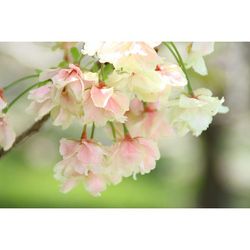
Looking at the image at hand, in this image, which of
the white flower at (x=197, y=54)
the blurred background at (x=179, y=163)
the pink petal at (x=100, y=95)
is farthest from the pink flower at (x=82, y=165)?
the blurred background at (x=179, y=163)

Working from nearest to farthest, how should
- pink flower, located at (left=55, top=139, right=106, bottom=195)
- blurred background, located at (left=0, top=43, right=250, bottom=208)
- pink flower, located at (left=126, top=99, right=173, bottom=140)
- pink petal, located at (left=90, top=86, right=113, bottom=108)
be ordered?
pink petal, located at (left=90, top=86, right=113, bottom=108), pink flower, located at (left=55, top=139, right=106, bottom=195), pink flower, located at (left=126, top=99, right=173, bottom=140), blurred background, located at (left=0, top=43, right=250, bottom=208)

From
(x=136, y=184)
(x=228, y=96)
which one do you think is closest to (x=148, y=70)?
(x=228, y=96)

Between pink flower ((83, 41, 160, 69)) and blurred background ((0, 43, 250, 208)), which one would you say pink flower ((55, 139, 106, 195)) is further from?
blurred background ((0, 43, 250, 208))

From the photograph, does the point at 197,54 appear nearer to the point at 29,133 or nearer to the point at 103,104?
the point at 103,104

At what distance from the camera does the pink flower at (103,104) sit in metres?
0.96

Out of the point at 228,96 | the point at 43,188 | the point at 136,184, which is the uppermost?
the point at 228,96

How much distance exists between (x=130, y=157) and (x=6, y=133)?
0.21 m

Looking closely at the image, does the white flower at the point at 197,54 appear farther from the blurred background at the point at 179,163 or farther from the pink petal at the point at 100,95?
the blurred background at the point at 179,163

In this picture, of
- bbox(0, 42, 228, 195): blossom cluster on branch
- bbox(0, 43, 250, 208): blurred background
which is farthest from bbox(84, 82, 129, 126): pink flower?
bbox(0, 43, 250, 208): blurred background

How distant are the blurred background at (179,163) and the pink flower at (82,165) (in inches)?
48.5

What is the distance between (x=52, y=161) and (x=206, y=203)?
3.94 ft

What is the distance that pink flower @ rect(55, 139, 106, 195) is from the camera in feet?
3.46
